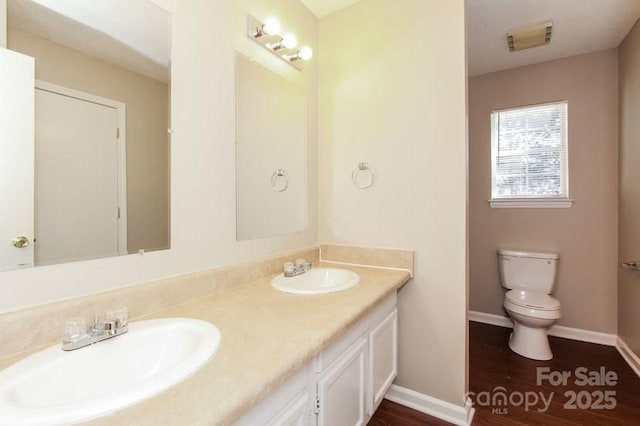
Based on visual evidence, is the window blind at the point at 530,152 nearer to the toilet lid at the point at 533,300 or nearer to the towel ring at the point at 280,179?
the toilet lid at the point at 533,300

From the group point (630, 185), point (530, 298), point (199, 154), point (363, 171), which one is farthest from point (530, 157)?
point (199, 154)

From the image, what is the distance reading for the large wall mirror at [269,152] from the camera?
1493mm

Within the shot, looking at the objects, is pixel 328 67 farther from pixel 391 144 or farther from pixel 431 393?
pixel 431 393

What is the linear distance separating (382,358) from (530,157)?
94.3 inches

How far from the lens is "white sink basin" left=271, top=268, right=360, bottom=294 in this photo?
1399 mm

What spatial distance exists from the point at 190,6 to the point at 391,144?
1207mm

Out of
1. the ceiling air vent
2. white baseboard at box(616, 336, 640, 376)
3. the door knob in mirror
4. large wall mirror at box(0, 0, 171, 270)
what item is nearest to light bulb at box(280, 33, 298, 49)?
large wall mirror at box(0, 0, 171, 270)

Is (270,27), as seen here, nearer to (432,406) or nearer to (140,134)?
(140,134)

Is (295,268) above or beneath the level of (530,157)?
beneath

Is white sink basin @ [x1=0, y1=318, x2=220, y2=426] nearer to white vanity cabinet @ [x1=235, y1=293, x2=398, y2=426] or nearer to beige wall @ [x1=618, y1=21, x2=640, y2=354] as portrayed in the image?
white vanity cabinet @ [x1=235, y1=293, x2=398, y2=426]

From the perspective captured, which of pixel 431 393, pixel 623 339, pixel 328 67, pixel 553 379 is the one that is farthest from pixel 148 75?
pixel 623 339

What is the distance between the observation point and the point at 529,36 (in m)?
2.27

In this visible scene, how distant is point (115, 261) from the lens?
0.99 metres

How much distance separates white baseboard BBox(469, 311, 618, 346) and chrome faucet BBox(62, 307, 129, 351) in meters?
3.11
